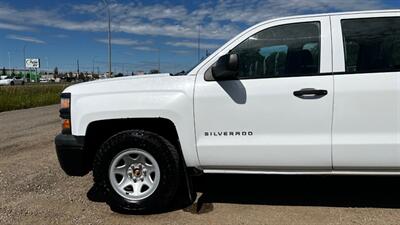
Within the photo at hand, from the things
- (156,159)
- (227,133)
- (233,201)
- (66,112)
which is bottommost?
(233,201)

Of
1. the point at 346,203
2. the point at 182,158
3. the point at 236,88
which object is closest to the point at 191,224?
the point at 182,158

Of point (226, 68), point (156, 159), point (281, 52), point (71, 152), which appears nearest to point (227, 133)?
point (226, 68)

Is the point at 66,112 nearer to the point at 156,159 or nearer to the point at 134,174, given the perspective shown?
the point at 134,174

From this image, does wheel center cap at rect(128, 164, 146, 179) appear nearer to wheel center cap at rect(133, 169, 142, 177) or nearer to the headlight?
wheel center cap at rect(133, 169, 142, 177)

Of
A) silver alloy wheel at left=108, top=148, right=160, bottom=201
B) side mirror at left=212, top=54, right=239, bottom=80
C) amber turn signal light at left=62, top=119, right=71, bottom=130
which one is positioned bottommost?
silver alloy wheel at left=108, top=148, right=160, bottom=201

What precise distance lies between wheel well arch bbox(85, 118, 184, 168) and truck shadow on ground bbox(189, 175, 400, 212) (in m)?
0.87

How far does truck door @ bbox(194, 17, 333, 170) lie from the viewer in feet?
14.5

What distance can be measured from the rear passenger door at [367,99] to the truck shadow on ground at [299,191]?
0.87 metres

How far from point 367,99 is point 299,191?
1719 millimetres

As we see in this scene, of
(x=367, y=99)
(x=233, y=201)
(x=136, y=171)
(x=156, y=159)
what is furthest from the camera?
(x=233, y=201)

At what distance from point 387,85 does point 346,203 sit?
1491 millimetres

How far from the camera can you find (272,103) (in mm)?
4453

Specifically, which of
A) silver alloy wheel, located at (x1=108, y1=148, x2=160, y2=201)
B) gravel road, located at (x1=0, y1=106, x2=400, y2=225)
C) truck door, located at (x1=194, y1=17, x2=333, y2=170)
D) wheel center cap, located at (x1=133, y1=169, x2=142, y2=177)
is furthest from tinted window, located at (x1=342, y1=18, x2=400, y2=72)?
wheel center cap, located at (x1=133, y1=169, x2=142, y2=177)

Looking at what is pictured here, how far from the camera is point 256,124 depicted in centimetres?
450
